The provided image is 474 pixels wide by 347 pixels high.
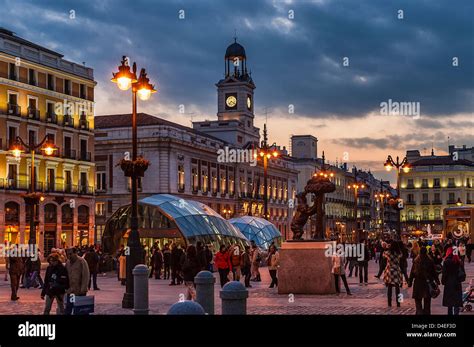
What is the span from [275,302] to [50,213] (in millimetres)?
47792

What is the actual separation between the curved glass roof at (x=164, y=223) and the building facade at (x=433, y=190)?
8927 centimetres

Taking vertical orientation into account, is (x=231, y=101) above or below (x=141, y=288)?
above

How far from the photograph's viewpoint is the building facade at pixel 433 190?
132500mm

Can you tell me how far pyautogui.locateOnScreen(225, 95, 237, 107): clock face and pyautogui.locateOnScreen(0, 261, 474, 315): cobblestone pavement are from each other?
78215 millimetres

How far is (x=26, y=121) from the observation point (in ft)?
214

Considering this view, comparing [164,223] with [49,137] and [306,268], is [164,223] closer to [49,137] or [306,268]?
[306,268]

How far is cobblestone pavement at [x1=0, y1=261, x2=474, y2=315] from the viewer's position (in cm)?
1947

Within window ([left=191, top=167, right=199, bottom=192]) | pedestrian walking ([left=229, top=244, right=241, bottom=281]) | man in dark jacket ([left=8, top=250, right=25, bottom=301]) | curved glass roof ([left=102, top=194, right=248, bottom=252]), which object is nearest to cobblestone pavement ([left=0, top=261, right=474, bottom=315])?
man in dark jacket ([left=8, top=250, right=25, bottom=301])

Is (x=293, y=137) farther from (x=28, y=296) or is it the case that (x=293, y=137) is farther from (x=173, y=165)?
(x=28, y=296)

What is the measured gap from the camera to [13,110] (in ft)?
208

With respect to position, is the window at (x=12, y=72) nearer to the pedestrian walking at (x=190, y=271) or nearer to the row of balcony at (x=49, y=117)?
the row of balcony at (x=49, y=117)

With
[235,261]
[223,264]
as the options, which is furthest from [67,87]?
[223,264]

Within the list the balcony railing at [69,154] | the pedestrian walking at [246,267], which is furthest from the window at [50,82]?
the pedestrian walking at [246,267]
